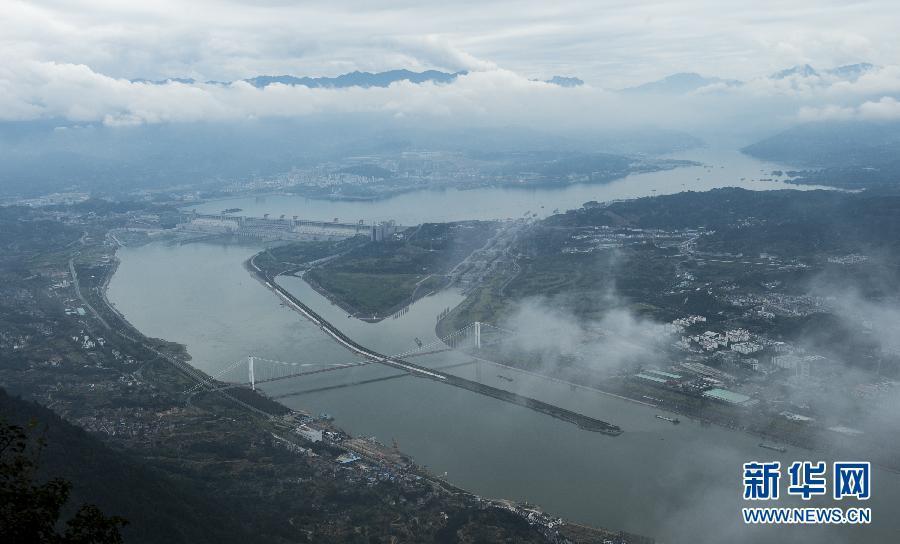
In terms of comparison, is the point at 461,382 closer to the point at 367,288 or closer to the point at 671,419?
the point at 671,419

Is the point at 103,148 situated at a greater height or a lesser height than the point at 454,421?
greater

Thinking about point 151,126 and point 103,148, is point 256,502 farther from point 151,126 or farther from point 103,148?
point 151,126

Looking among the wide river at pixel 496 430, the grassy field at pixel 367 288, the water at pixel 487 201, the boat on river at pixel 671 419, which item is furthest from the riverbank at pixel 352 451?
the water at pixel 487 201

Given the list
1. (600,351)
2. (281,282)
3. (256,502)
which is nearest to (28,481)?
(256,502)

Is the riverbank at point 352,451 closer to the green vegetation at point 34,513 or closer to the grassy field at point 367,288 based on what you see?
the grassy field at point 367,288

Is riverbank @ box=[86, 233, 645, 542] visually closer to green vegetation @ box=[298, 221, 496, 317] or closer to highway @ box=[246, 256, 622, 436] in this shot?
highway @ box=[246, 256, 622, 436]

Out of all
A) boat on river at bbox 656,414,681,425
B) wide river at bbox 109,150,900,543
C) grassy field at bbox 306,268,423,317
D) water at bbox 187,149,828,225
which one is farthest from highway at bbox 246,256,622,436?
water at bbox 187,149,828,225

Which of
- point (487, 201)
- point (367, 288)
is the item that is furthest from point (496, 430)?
point (487, 201)
